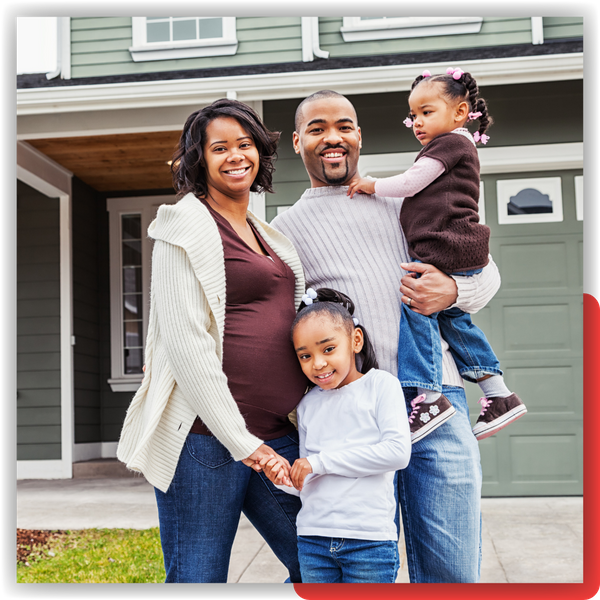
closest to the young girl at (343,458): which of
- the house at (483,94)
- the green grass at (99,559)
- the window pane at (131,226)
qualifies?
the green grass at (99,559)

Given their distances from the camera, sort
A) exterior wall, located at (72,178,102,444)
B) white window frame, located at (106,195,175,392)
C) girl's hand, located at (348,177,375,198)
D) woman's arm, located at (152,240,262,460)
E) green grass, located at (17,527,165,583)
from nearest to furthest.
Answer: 1. woman's arm, located at (152,240,262,460)
2. girl's hand, located at (348,177,375,198)
3. green grass, located at (17,527,165,583)
4. exterior wall, located at (72,178,102,444)
5. white window frame, located at (106,195,175,392)

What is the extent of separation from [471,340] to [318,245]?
0.46 meters

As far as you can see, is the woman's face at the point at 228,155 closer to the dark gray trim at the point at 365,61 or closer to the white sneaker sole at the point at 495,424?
the white sneaker sole at the point at 495,424

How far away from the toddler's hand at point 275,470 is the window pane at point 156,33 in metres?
4.27

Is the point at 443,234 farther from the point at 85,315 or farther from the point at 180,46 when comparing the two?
the point at 85,315

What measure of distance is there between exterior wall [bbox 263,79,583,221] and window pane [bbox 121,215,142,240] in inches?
106

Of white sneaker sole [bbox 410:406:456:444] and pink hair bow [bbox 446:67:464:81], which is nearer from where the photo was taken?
white sneaker sole [bbox 410:406:456:444]

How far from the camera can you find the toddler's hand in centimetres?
150

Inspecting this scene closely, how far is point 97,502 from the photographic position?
16.3ft

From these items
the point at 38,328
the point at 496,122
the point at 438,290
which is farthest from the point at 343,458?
the point at 38,328

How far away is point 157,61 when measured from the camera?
16.5 ft

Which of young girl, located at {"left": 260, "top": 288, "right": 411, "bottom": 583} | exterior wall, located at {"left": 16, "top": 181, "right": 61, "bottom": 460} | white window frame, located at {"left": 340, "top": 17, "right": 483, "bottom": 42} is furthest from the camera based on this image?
exterior wall, located at {"left": 16, "top": 181, "right": 61, "bottom": 460}

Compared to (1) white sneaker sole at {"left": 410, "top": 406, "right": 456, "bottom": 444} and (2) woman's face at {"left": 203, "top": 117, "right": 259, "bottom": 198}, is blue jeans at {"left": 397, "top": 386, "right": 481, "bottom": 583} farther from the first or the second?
(2) woman's face at {"left": 203, "top": 117, "right": 259, "bottom": 198}

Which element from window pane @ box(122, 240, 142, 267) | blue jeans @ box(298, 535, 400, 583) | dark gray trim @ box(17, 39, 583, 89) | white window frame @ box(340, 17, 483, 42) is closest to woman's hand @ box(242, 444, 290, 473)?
blue jeans @ box(298, 535, 400, 583)
